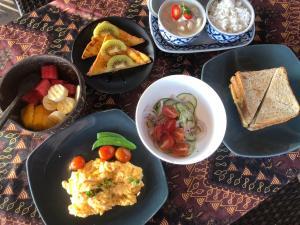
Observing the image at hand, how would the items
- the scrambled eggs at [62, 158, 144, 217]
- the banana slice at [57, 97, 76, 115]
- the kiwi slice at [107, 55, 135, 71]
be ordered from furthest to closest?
the kiwi slice at [107, 55, 135, 71] → the banana slice at [57, 97, 76, 115] → the scrambled eggs at [62, 158, 144, 217]

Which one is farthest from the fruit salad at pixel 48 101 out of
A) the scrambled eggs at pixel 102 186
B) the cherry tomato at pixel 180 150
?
the cherry tomato at pixel 180 150


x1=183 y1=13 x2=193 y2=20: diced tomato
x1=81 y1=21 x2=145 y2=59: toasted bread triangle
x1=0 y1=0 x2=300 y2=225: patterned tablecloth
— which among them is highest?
x1=183 y1=13 x2=193 y2=20: diced tomato

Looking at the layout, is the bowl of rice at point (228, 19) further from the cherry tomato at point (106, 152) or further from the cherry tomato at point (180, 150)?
the cherry tomato at point (106, 152)

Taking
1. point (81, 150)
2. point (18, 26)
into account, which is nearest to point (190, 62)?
point (81, 150)

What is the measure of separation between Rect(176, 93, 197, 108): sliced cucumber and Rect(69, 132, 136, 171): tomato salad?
297 mm

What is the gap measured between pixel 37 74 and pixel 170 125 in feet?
2.06

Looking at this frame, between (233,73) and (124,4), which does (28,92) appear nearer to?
(124,4)

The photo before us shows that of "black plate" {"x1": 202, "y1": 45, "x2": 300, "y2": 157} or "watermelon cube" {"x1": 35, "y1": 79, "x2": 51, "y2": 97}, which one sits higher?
"watermelon cube" {"x1": 35, "y1": 79, "x2": 51, "y2": 97}

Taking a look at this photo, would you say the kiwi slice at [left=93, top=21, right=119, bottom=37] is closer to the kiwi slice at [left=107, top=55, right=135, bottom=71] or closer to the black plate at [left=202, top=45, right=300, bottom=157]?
the kiwi slice at [left=107, top=55, right=135, bottom=71]

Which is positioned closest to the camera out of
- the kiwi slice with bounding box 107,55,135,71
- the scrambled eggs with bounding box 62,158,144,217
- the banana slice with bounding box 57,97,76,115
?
the scrambled eggs with bounding box 62,158,144,217

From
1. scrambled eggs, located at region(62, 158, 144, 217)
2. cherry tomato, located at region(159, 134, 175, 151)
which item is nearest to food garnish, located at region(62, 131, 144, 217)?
scrambled eggs, located at region(62, 158, 144, 217)

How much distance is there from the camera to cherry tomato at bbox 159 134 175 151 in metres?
1.55

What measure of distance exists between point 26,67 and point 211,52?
0.88m

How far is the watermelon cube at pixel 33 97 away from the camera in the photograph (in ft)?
5.23
